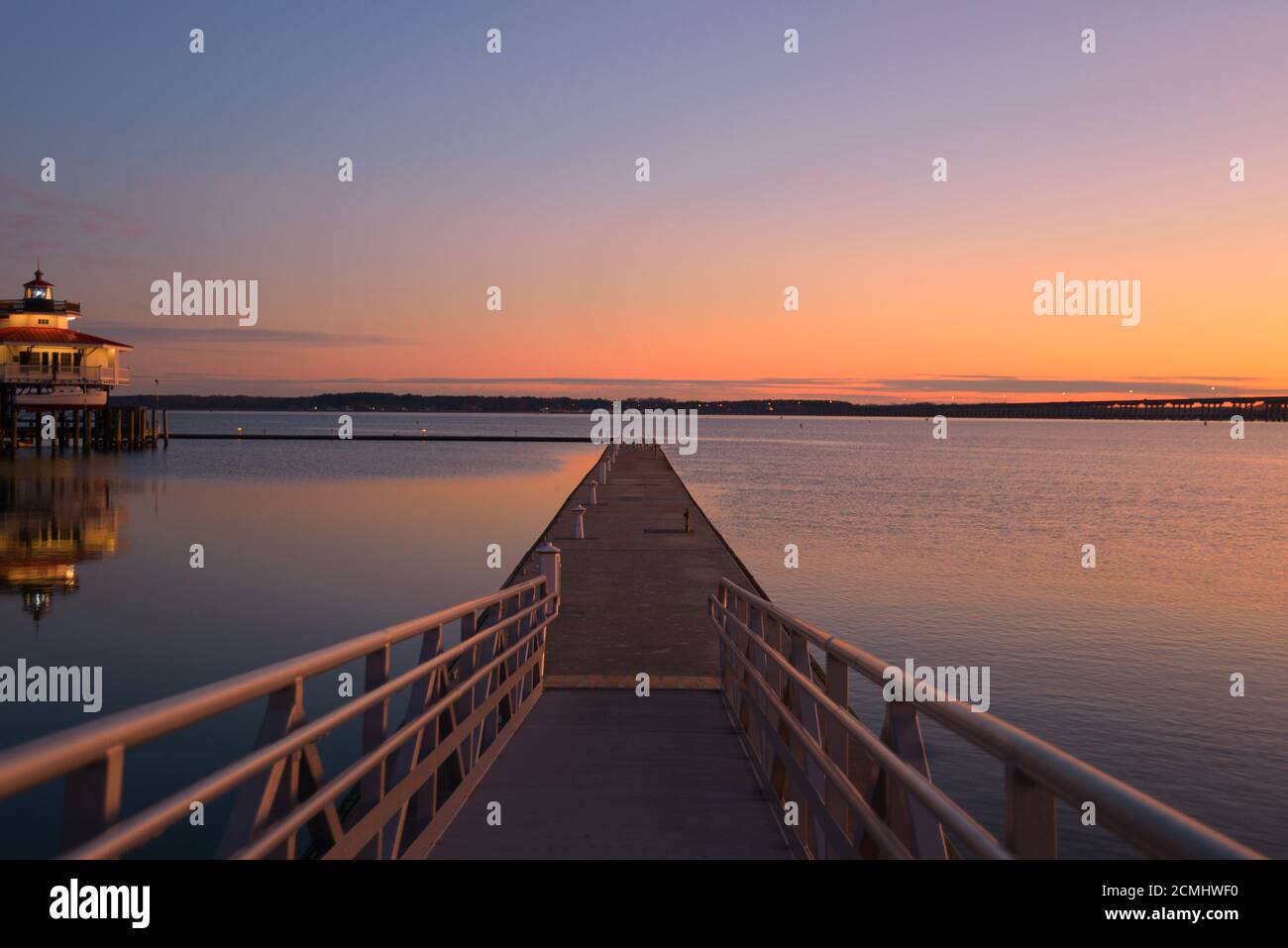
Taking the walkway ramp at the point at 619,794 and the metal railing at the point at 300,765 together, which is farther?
the walkway ramp at the point at 619,794

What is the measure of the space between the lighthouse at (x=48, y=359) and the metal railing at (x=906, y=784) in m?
81.4

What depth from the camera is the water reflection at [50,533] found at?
28.8 metres

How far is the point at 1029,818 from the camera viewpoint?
8.46 feet

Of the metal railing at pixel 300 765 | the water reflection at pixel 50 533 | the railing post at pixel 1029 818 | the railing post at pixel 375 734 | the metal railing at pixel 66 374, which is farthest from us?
the metal railing at pixel 66 374

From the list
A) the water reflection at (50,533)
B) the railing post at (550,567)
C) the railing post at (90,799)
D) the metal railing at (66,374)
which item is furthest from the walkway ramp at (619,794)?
the metal railing at (66,374)

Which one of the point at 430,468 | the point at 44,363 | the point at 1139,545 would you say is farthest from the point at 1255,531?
the point at 44,363

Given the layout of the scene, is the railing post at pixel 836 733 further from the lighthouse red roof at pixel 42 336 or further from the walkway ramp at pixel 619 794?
the lighthouse red roof at pixel 42 336

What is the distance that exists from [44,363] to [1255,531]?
3070 inches

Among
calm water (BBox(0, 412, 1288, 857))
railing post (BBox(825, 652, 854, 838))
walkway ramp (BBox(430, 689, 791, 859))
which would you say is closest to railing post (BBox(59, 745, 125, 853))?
walkway ramp (BBox(430, 689, 791, 859))

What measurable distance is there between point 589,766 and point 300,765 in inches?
149

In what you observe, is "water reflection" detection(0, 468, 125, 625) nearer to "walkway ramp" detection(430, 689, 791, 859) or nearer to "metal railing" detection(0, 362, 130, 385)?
"metal railing" detection(0, 362, 130, 385)

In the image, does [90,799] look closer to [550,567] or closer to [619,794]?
[619,794]

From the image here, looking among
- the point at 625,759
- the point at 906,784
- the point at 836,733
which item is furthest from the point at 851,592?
the point at 906,784
